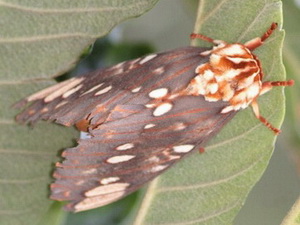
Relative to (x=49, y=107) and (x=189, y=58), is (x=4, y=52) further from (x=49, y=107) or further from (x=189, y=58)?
(x=189, y=58)

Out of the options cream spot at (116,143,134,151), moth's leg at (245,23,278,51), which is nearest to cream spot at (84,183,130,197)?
cream spot at (116,143,134,151)

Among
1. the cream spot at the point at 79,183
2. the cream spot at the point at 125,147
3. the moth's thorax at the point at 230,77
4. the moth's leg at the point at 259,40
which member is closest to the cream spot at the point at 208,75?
the moth's thorax at the point at 230,77

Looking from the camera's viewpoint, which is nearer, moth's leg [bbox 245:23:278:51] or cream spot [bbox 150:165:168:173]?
moth's leg [bbox 245:23:278:51]

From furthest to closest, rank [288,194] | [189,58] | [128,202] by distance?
1. [288,194]
2. [128,202]
3. [189,58]

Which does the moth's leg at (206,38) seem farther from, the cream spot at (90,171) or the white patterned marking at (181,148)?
the cream spot at (90,171)

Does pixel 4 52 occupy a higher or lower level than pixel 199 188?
Result: higher

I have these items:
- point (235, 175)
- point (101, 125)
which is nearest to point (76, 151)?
point (101, 125)

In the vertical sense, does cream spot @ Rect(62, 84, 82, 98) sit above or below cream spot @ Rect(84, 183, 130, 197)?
above

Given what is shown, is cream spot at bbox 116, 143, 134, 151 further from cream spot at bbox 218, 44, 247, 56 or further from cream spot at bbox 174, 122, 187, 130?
cream spot at bbox 218, 44, 247, 56
